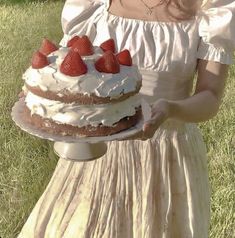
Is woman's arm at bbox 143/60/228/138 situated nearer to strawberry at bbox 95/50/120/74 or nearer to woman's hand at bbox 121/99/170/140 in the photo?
woman's hand at bbox 121/99/170/140

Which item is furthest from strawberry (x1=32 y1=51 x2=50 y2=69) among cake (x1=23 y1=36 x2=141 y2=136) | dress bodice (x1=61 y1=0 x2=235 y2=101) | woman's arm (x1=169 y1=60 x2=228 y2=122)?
woman's arm (x1=169 y1=60 x2=228 y2=122)

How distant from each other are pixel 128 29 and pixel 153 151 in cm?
35

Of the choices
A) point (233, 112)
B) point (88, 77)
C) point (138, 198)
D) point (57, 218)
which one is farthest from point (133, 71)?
point (233, 112)

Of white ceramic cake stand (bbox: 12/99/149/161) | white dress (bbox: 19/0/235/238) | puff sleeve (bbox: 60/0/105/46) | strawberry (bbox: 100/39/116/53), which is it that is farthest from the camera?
puff sleeve (bbox: 60/0/105/46)

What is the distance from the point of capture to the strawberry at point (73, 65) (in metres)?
1.71

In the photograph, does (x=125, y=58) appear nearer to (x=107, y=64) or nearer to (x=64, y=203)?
(x=107, y=64)

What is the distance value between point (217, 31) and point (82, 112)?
0.45m

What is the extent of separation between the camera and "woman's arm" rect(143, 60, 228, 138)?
1842 mm

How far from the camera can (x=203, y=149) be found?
209 cm

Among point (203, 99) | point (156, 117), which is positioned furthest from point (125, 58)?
point (203, 99)

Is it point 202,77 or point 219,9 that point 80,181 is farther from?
point 219,9

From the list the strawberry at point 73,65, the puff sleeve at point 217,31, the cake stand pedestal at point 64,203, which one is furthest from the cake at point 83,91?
the puff sleeve at point 217,31

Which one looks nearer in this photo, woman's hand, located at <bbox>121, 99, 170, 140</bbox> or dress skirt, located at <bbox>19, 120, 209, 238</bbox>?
woman's hand, located at <bbox>121, 99, 170, 140</bbox>

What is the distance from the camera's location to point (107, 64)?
173 centimetres
